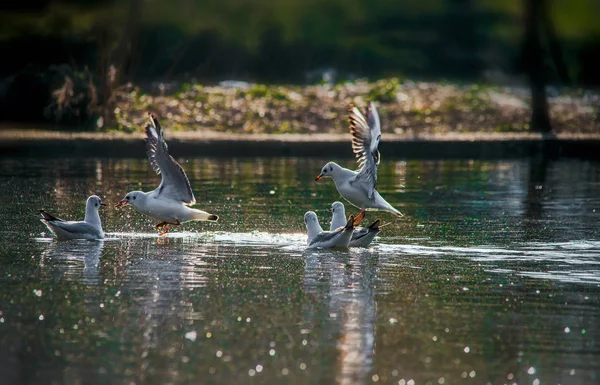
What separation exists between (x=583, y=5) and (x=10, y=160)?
13624mm

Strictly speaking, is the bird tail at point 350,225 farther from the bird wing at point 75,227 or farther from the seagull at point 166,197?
the bird wing at point 75,227

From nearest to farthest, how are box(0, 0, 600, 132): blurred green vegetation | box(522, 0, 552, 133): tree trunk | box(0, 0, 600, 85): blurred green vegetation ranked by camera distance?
1. box(522, 0, 552, 133): tree trunk
2. box(0, 0, 600, 132): blurred green vegetation
3. box(0, 0, 600, 85): blurred green vegetation

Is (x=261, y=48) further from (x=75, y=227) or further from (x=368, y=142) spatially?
(x=75, y=227)

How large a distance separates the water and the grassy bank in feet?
32.2

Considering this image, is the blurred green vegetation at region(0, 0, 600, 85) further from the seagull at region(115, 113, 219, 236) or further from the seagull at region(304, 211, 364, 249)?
the seagull at region(304, 211, 364, 249)

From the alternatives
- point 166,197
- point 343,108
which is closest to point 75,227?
point 166,197

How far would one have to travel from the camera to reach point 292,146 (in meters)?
23.0

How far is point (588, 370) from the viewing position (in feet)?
23.0

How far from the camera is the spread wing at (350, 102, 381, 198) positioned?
13.5 metres

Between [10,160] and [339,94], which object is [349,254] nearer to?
[10,160]

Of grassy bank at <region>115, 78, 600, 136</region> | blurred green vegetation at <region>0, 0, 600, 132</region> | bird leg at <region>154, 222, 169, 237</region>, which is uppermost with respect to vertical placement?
blurred green vegetation at <region>0, 0, 600, 132</region>

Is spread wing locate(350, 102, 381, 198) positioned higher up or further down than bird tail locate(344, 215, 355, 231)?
higher up

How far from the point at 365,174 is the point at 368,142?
0.40 m

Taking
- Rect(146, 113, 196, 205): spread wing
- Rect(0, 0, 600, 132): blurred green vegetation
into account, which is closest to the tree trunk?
Rect(0, 0, 600, 132): blurred green vegetation
